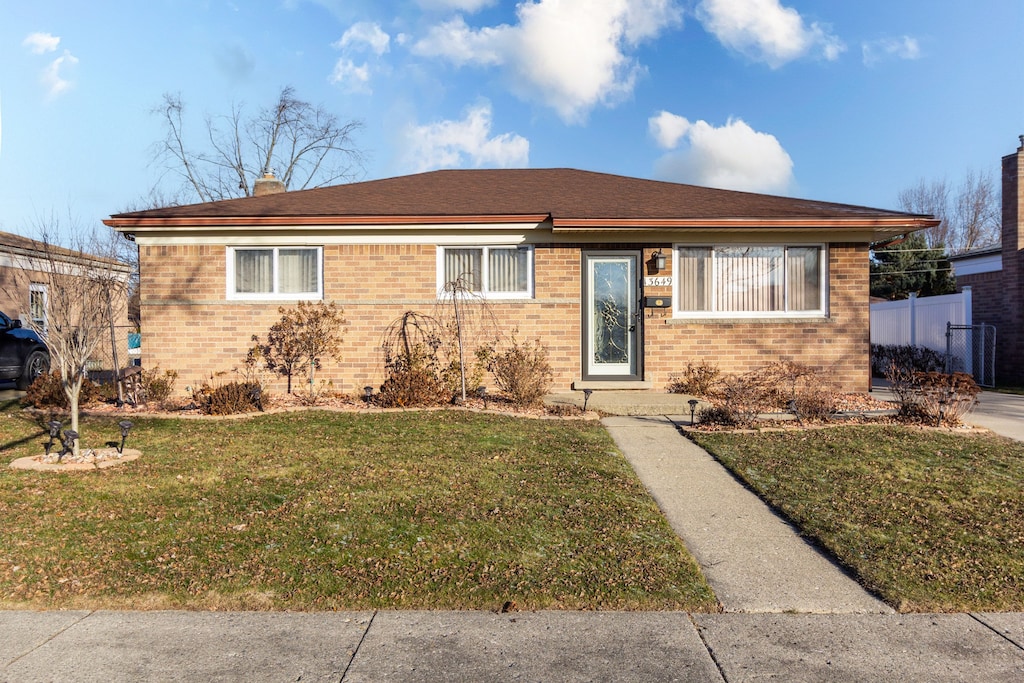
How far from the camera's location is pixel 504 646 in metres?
3.25

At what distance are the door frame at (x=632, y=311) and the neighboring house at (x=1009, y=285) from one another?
410 inches

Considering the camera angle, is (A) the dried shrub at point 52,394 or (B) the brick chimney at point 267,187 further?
(B) the brick chimney at point 267,187

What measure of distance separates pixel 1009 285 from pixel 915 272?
439 inches

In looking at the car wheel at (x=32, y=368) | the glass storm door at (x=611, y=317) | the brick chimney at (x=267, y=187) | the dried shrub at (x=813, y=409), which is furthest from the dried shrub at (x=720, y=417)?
the car wheel at (x=32, y=368)

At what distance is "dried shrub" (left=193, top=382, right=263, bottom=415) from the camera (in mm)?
9234

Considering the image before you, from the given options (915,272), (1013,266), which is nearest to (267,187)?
(1013,266)

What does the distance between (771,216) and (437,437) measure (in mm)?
6874

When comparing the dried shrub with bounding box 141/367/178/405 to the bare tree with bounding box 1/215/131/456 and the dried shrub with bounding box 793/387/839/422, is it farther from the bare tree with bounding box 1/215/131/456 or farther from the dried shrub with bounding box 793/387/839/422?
the dried shrub with bounding box 793/387/839/422

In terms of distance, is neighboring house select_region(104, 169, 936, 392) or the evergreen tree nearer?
neighboring house select_region(104, 169, 936, 392)

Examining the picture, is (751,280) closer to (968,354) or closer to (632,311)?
(632,311)

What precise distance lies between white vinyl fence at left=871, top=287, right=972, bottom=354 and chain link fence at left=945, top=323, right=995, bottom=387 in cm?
24

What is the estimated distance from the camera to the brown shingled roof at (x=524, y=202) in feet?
35.7

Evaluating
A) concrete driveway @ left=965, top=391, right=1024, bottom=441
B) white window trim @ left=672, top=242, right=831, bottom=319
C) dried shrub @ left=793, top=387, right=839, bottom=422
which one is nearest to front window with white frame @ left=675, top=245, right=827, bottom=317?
white window trim @ left=672, top=242, right=831, bottom=319

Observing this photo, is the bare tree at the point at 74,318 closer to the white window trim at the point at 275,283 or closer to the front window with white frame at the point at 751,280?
the white window trim at the point at 275,283
